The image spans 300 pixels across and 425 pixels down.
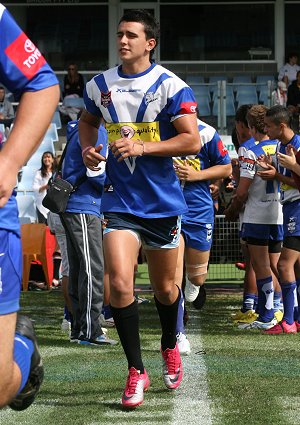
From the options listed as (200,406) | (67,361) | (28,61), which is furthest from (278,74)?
(28,61)

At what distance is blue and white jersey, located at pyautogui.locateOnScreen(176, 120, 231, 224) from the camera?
912 centimetres

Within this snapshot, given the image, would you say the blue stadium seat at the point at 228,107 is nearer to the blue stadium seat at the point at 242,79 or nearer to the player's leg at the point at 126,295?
Result: the blue stadium seat at the point at 242,79

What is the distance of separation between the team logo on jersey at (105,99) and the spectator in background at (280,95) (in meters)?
15.2

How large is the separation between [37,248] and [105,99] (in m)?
9.32

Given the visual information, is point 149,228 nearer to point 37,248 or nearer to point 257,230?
point 257,230

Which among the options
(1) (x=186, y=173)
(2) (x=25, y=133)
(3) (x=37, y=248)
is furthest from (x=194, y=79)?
(2) (x=25, y=133)

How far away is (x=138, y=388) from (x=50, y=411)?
0.51 meters

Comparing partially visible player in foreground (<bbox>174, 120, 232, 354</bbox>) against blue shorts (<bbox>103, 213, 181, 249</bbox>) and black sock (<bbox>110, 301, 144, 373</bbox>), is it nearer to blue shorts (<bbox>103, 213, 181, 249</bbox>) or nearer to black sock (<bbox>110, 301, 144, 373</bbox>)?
blue shorts (<bbox>103, 213, 181, 249</bbox>)

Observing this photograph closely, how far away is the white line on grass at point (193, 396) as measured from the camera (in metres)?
5.92

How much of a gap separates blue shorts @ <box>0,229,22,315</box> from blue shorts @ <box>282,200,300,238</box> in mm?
5751

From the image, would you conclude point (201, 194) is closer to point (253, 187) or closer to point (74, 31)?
point (253, 187)

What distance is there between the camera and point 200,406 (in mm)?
6250

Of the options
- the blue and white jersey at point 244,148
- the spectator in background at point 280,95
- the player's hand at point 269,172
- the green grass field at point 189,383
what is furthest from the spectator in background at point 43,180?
the player's hand at point 269,172

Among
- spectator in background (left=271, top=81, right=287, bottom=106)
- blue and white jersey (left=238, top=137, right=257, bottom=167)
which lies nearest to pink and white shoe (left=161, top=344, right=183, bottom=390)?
blue and white jersey (left=238, top=137, right=257, bottom=167)
